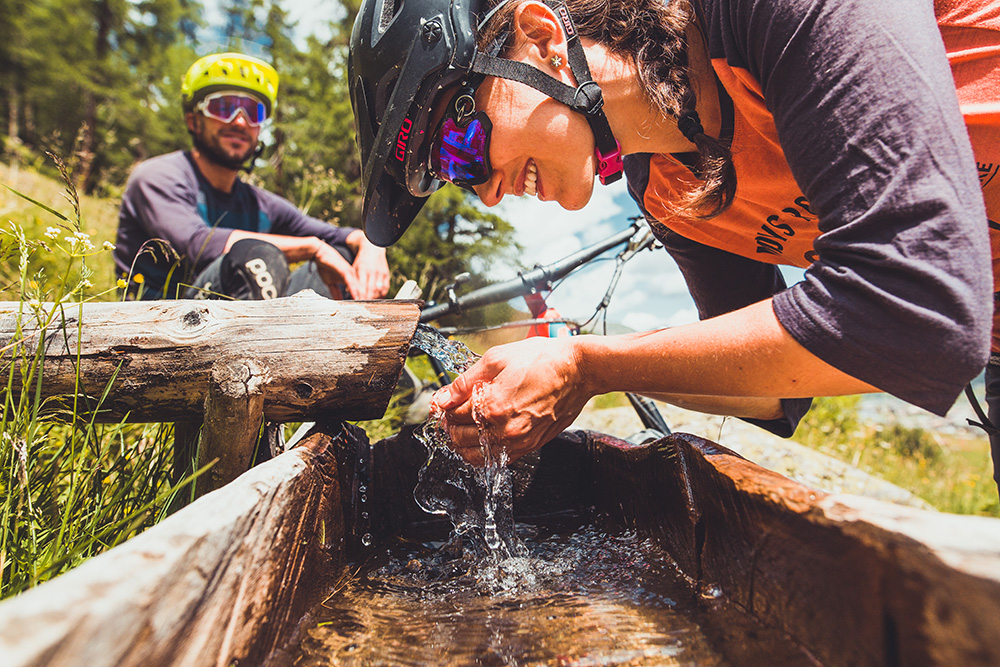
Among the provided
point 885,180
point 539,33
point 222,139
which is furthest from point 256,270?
point 885,180

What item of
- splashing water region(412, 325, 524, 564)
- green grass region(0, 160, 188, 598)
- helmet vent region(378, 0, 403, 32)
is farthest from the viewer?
helmet vent region(378, 0, 403, 32)

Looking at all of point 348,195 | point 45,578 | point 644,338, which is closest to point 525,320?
point 644,338

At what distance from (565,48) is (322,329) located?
3.48 feet

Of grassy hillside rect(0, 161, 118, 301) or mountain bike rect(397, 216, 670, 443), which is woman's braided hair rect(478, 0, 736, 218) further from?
grassy hillside rect(0, 161, 118, 301)

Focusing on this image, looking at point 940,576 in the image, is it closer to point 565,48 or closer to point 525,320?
point 565,48

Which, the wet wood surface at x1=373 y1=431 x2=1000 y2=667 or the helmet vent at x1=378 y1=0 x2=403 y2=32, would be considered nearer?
the wet wood surface at x1=373 y1=431 x2=1000 y2=667

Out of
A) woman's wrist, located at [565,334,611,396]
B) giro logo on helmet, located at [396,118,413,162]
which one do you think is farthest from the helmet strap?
woman's wrist, located at [565,334,611,396]

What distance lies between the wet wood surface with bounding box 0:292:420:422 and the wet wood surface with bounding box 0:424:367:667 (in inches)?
12.7

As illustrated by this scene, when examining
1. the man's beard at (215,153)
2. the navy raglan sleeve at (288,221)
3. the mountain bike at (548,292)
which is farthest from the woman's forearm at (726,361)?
the man's beard at (215,153)

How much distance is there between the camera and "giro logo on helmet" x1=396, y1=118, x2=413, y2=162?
1.76m

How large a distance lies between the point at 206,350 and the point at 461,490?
0.88m

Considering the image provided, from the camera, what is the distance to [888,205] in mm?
920

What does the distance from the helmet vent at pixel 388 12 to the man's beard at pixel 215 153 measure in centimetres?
252

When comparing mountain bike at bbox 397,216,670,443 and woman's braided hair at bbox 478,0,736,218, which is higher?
woman's braided hair at bbox 478,0,736,218
